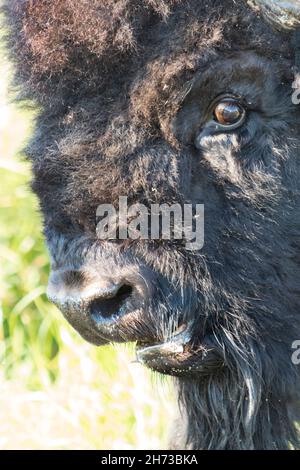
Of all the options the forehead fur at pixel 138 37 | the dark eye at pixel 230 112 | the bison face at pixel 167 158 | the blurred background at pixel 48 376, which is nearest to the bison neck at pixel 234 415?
the blurred background at pixel 48 376

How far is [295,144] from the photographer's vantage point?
2.69 m

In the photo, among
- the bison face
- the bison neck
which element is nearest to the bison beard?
the bison face

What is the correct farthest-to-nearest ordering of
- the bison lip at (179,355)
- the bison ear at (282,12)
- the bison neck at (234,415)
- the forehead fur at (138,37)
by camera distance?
the bison neck at (234,415) < the bison lip at (179,355) < the forehead fur at (138,37) < the bison ear at (282,12)

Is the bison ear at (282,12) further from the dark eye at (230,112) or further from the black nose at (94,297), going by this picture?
the black nose at (94,297)

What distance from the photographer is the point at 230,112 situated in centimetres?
268

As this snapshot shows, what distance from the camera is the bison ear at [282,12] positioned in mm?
2523

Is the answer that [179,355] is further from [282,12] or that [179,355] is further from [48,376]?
[48,376]

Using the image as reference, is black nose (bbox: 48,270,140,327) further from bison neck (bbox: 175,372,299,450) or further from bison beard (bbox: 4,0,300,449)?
bison neck (bbox: 175,372,299,450)

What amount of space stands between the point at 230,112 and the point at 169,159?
0.24 meters

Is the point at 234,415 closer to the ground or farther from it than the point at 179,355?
closer to the ground

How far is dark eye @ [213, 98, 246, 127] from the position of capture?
8.79 ft

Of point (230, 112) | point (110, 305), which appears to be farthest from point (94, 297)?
point (230, 112)

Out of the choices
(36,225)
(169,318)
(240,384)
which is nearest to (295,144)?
(169,318)

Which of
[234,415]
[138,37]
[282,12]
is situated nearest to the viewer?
[282,12]
